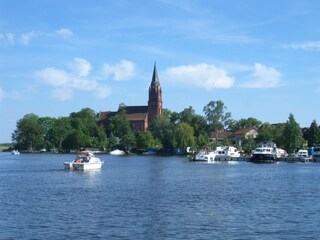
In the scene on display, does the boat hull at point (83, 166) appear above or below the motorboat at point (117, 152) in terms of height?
below

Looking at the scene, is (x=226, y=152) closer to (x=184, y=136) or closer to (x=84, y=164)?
(x=184, y=136)

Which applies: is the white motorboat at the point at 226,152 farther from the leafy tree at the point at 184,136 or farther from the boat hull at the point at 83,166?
the boat hull at the point at 83,166

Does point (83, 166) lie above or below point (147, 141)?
below

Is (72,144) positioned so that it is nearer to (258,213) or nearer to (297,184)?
(297,184)

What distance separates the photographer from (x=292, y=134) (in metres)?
132

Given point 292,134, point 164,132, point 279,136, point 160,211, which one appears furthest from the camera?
point 164,132

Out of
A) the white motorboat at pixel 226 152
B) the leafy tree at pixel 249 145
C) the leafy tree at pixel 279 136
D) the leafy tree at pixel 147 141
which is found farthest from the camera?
the leafy tree at pixel 147 141

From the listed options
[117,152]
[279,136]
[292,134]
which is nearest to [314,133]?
[279,136]

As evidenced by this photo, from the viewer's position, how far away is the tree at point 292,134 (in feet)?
428

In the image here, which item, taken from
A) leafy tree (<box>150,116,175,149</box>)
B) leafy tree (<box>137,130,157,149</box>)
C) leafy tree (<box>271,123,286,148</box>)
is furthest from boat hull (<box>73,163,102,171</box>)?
leafy tree (<box>137,130,157,149</box>)

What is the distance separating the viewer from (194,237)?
27.8 metres

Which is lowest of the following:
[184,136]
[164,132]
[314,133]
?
[184,136]

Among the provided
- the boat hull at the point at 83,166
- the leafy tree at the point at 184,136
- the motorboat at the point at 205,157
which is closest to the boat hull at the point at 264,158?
the motorboat at the point at 205,157

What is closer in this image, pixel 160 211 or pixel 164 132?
pixel 160 211
